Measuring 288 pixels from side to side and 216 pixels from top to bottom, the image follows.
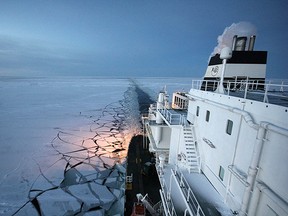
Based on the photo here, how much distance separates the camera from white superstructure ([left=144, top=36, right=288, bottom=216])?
447 centimetres

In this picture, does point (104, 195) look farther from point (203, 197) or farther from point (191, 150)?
point (203, 197)

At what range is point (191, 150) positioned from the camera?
8.91 m

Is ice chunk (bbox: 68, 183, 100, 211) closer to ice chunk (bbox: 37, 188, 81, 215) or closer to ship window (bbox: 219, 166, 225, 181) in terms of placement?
ice chunk (bbox: 37, 188, 81, 215)

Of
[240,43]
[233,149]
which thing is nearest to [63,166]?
[233,149]

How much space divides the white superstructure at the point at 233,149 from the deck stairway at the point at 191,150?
4 centimetres

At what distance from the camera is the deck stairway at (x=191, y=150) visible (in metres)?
8.57

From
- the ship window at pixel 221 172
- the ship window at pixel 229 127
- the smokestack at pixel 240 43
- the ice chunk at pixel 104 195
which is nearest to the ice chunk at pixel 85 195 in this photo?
the ice chunk at pixel 104 195

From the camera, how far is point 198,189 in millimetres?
7293

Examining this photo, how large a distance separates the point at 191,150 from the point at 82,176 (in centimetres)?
676

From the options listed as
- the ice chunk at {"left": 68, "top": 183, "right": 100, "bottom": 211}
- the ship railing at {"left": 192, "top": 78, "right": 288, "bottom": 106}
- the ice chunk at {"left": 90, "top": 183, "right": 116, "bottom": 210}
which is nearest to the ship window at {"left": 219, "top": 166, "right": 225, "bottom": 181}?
the ship railing at {"left": 192, "top": 78, "right": 288, "bottom": 106}

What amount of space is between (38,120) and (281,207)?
2493cm

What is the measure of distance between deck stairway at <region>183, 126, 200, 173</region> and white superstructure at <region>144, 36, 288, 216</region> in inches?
1.7

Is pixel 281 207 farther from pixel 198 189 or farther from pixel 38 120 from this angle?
A: pixel 38 120

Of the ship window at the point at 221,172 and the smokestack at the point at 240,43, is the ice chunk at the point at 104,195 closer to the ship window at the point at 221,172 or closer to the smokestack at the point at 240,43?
the ship window at the point at 221,172
